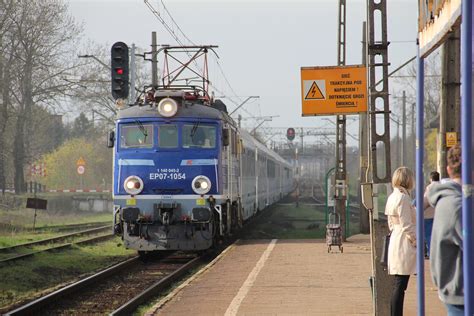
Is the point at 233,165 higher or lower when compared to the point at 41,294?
higher

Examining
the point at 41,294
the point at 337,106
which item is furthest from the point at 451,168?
the point at 337,106

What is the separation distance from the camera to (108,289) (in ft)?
50.6

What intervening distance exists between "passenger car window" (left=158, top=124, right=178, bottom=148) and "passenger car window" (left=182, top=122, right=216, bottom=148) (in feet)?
0.64

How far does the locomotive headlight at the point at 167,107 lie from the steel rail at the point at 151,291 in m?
3.25

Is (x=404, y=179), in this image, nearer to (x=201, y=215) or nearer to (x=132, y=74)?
(x=201, y=215)

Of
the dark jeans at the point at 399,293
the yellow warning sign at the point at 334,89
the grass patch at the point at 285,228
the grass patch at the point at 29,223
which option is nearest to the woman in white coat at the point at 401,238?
the dark jeans at the point at 399,293

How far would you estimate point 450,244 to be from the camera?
5.59 m

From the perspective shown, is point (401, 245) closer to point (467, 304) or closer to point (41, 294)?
point (467, 304)

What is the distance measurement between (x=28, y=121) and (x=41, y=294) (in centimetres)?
3438

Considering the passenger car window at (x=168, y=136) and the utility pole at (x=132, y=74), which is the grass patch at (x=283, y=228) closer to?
the utility pole at (x=132, y=74)

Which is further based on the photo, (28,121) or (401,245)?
(28,121)

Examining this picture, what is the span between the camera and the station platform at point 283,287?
37.4 feet

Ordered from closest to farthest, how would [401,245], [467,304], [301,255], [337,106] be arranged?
[467,304] < [401,245] < [337,106] < [301,255]

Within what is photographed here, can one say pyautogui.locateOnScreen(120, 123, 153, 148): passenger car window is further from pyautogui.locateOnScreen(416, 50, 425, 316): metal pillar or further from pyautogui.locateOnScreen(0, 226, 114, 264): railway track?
pyautogui.locateOnScreen(416, 50, 425, 316): metal pillar
